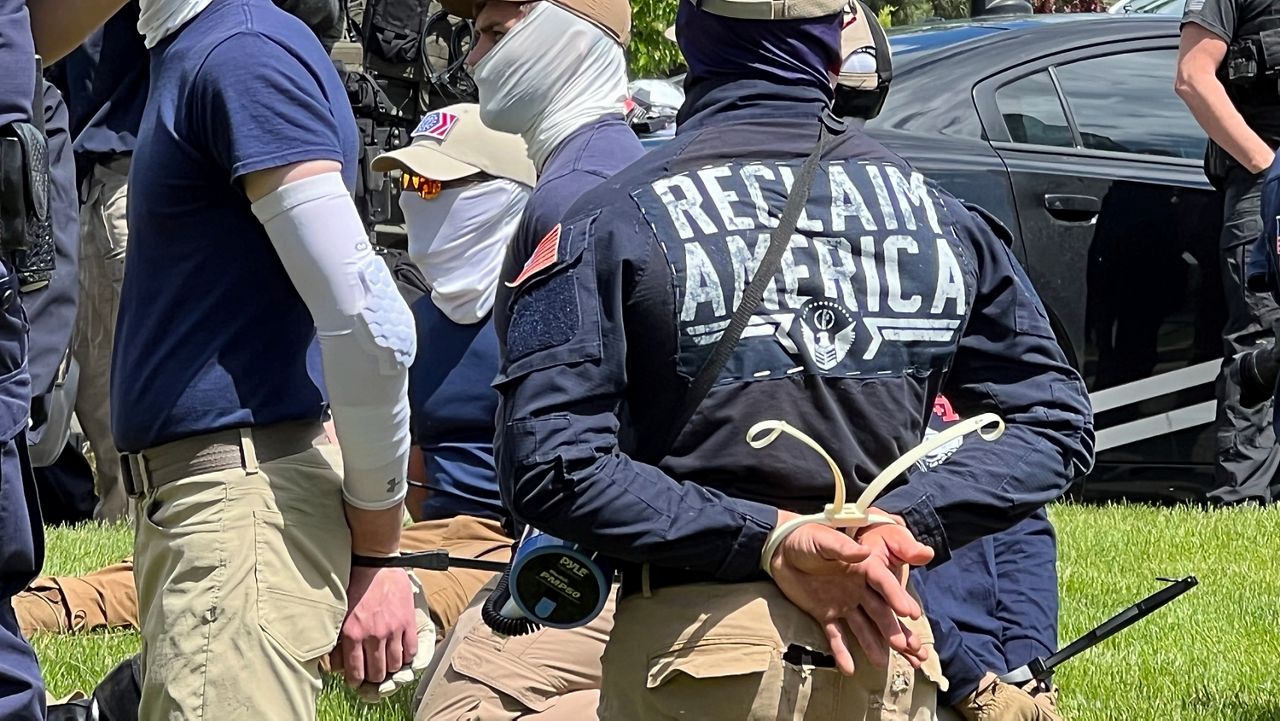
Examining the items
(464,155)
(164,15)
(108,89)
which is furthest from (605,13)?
(108,89)

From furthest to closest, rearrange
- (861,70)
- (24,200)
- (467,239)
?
(861,70) < (467,239) < (24,200)

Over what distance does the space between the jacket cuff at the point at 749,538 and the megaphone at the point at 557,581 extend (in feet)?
0.63

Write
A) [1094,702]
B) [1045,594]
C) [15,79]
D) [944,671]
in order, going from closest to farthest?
[15,79]
[944,671]
[1045,594]
[1094,702]

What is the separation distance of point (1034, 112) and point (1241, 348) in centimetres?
118

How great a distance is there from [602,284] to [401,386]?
1.39 feet

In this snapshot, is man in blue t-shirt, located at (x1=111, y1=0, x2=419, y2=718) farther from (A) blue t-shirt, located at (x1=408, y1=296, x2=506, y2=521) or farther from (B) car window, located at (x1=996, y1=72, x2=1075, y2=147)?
(B) car window, located at (x1=996, y1=72, x2=1075, y2=147)

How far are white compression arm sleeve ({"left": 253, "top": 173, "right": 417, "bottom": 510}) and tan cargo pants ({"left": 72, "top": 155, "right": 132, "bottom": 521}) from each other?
143 inches

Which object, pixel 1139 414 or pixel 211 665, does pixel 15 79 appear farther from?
pixel 1139 414

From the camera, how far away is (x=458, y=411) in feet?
14.8

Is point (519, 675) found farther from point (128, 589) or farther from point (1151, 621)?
point (1151, 621)

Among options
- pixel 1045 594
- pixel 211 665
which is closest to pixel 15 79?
pixel 211 665

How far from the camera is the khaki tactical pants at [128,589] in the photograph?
4375mm

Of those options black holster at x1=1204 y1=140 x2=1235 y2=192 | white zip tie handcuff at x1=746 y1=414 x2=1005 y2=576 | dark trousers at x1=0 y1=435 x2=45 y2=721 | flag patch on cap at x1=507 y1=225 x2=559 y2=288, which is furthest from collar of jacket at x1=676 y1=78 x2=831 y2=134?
black holster at x1=1204 y1=140 x2=1235 y2=192

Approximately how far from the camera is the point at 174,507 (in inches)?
107
